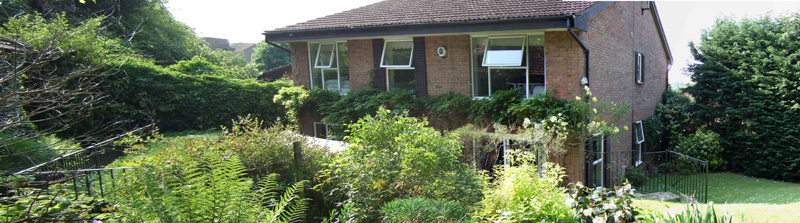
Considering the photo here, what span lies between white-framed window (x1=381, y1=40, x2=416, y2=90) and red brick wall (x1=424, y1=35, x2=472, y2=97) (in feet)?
1.89

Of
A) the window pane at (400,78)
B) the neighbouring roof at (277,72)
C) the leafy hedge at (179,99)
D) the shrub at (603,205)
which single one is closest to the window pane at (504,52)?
the window pane at (400,78)

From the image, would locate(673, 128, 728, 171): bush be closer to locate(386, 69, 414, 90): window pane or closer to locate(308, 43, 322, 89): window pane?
locate(386, 69, 414, 90): window pane

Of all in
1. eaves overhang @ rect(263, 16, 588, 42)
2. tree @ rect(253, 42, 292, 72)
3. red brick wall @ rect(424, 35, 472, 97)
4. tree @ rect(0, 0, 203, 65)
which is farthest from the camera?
tree @ rect(253, 42, 292, 72)

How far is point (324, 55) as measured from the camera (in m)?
13.6

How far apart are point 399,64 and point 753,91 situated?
11.8 metres

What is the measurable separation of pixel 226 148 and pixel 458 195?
125 inches

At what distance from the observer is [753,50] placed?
1483 cm

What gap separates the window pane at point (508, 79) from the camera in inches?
406

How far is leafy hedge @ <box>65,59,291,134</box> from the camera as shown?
11633 millimetres

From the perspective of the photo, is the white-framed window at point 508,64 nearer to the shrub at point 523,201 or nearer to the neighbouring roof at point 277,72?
the shrub at point 523,201

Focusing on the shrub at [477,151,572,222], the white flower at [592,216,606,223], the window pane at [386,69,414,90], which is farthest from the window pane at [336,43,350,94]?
the white flower at [592,216,606,223]

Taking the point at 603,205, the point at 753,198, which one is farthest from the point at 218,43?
the point at 603,205

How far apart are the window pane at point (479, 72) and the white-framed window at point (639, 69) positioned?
18.6ft

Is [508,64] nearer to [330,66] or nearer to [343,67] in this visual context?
[343,67]
